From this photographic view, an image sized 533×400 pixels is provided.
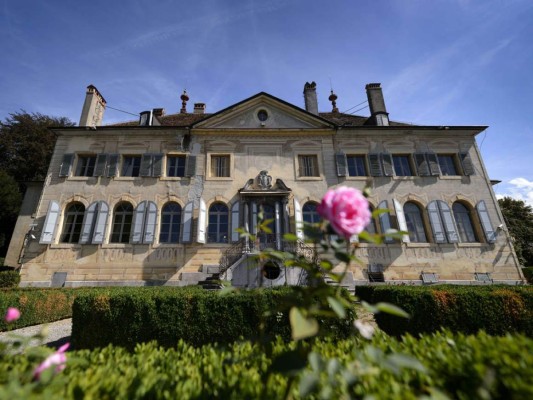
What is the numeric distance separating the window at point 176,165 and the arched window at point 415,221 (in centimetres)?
1269

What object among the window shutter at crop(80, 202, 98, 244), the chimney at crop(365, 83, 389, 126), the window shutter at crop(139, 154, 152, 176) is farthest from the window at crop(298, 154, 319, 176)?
the window shutter at crop(80, 202, 98, 244)

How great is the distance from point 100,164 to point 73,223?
3.42 meters

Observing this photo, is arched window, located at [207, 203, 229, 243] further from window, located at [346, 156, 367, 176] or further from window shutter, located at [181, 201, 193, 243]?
window, located at [346, 156, 367, 176]

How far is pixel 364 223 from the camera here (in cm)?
136

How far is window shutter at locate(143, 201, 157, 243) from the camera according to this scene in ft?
41.8

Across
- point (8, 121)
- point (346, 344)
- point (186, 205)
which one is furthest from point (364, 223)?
point (8, 121)

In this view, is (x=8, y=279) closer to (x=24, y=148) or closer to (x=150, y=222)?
(x=150, y=222)

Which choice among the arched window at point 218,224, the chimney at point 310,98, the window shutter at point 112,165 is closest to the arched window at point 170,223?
the arched window at point 218,224

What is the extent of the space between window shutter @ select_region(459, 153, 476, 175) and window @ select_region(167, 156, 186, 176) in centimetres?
1612

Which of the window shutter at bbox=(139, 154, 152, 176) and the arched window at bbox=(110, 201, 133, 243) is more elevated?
the window shutter at bbox=(139, 154, 152, 176)

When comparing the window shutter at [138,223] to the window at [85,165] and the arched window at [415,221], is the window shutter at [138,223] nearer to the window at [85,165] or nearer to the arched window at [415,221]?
the window at [85,165]

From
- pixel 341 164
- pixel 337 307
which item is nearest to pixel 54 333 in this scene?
pixel 337 307

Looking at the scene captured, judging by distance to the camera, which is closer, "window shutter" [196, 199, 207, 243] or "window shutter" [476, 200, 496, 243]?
"window shutter" [196, 199, 207, 243]

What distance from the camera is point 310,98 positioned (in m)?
16.9
